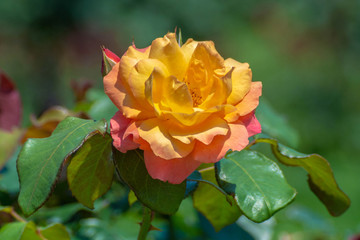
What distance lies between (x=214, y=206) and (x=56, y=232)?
250 millimetres

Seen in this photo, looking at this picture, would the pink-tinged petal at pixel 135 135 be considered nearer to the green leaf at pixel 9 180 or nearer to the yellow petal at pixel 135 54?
the yellow petal at pixel 135 54

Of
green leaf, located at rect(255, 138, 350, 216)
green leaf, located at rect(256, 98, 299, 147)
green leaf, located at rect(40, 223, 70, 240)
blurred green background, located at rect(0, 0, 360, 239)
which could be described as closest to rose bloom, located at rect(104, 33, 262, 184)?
green leaf, located at rect(255, 138, 350, 216)

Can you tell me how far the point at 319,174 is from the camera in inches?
24.8

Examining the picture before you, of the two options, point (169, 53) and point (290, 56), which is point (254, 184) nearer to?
point (169, 53)

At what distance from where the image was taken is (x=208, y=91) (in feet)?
1.75

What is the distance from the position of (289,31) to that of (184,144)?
232 inches

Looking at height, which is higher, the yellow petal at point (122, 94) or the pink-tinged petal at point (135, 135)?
the yellow petal at point (122, 94)

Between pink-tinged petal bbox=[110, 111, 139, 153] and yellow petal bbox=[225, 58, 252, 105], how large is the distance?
0.13 meters

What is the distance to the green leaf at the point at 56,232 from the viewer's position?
0.63m

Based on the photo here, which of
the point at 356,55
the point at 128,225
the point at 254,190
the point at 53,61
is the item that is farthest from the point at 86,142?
the point at 356,55

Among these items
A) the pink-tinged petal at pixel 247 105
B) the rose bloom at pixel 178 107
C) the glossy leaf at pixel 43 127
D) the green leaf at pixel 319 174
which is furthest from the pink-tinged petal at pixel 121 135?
the glossy leaf at pixel 43 127

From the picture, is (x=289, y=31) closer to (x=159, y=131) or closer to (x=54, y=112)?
(x=54, y=112)

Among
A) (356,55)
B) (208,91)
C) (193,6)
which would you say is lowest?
(356,55)

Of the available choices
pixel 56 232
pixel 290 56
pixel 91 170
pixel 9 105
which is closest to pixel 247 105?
pixel 91 170
